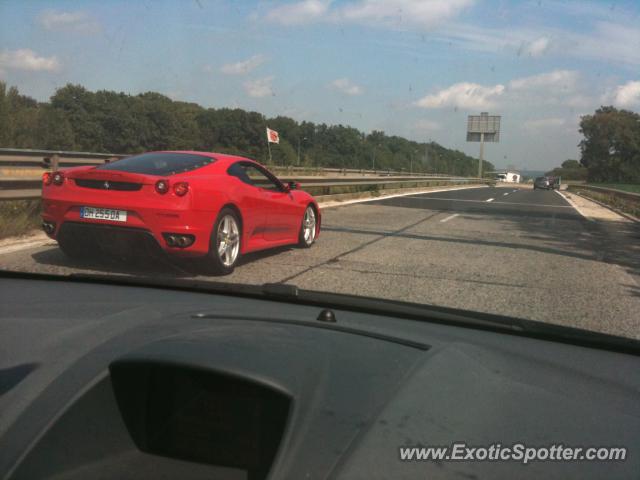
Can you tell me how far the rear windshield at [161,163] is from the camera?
6275 millimetres

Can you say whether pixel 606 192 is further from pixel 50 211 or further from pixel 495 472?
pixel 495 472

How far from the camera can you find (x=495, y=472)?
143 cm

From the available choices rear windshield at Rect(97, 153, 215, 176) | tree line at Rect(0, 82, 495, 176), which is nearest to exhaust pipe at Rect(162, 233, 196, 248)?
rear windshield at Rect(97, 153, 215, 176)

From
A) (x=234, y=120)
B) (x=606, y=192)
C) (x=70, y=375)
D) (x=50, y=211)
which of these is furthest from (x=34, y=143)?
(x=70, y=375)

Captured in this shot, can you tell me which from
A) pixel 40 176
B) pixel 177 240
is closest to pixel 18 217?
pixel 40 176

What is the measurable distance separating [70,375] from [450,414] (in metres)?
1.25

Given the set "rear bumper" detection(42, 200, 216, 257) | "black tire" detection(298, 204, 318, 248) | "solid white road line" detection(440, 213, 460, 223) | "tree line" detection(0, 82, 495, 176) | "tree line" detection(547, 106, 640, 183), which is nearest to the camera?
"rear bumper" detection(42, 200, 216, 257)

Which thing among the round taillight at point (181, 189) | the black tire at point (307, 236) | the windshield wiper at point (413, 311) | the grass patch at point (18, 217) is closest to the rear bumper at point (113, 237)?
the round taillight at point (181, 189)

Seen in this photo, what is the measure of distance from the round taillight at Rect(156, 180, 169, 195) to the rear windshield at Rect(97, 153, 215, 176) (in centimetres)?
21

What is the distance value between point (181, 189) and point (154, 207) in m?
0.33

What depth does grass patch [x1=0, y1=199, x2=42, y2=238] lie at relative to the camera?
28.0 ft

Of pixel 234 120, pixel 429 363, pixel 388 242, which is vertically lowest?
pixel 388 242

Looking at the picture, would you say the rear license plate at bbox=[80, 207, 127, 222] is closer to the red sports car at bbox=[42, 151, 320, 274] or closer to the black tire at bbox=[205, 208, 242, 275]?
the red sports car at bbox=[42, 151, 320, 274]

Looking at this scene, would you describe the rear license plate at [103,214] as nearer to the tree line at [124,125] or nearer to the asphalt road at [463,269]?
the asphalt road at [463,269]
